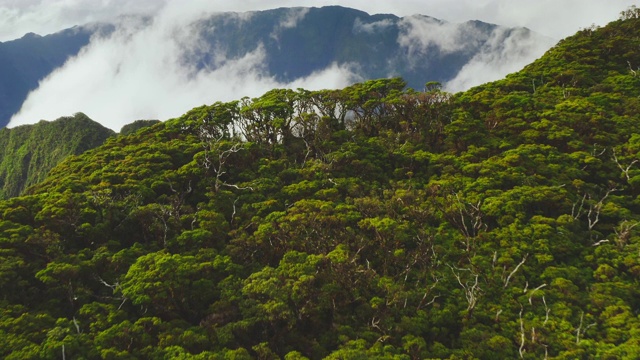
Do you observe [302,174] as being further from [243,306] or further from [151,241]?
[243,306]

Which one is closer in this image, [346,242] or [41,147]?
[346,242]

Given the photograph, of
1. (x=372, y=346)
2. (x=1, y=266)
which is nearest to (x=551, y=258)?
(x=372, y=346)

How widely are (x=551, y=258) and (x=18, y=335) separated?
31769mm

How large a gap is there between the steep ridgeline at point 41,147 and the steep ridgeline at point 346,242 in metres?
81.1

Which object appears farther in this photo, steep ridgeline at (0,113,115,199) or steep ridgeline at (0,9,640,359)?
steep ridgeline at (0,113,115,199)

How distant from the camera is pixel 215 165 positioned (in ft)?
137

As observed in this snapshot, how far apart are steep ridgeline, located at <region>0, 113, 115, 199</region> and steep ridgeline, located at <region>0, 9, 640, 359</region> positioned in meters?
81.1

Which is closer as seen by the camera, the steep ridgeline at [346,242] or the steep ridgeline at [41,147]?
the steep ridgeline at [346,242]

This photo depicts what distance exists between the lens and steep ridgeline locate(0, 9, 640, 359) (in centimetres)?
2305

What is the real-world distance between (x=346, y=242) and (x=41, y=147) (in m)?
129

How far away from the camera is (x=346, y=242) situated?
100 feet

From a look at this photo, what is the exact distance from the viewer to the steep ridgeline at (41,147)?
11625cm

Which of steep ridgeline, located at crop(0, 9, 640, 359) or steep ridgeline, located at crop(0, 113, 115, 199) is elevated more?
steep ridgeline, located at crop(0, 9, 640, 359)

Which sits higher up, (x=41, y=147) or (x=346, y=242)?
(x=346, y=242)
